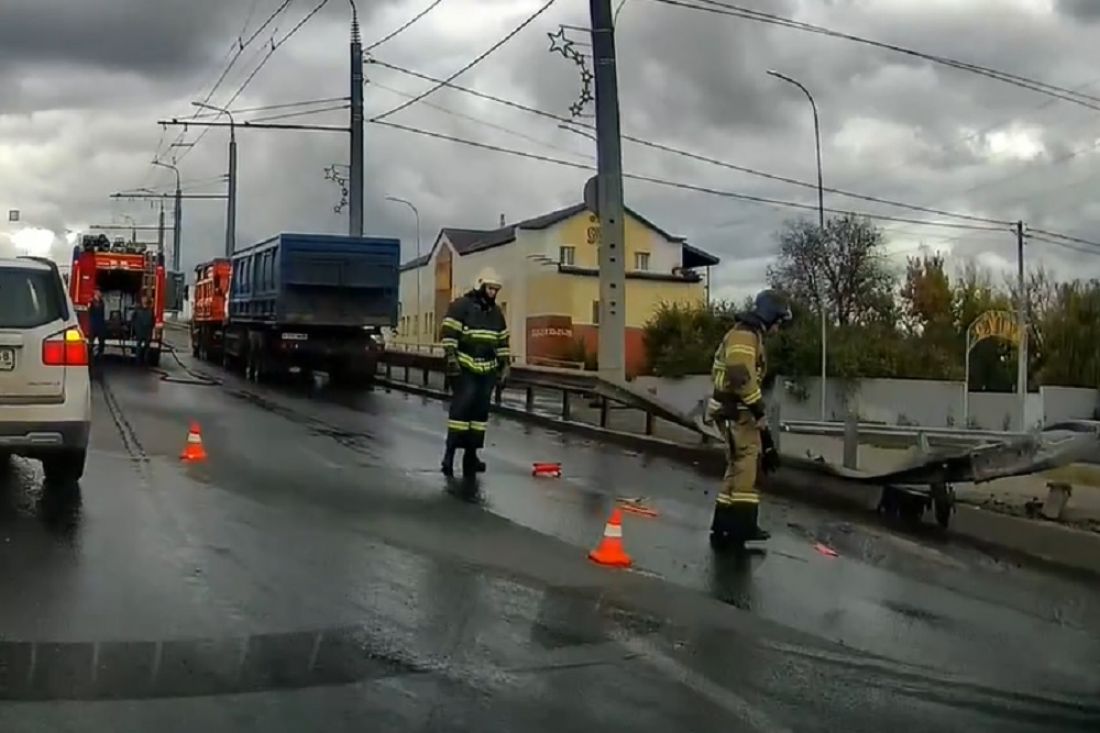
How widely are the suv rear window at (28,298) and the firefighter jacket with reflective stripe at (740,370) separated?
17.1ft

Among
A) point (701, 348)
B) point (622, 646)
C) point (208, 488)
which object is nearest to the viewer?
point (622, 646)

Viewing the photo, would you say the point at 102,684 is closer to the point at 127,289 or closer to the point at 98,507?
the point at 98,507

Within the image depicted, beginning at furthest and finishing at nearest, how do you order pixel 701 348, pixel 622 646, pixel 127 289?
pixel 701 348 → pixel 127 289 → pixel 622 646

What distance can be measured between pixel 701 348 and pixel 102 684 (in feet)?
130

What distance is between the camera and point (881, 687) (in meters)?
6.34

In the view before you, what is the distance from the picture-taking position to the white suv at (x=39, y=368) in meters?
10.7

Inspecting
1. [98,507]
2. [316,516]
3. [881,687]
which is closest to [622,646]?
[881,687]

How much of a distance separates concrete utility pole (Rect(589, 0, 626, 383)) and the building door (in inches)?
2112

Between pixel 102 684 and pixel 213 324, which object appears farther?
pixel 213 324

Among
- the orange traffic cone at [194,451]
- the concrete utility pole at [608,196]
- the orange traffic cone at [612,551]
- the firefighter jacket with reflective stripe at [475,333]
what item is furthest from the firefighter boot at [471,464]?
the concrete utility pole at [608,196]

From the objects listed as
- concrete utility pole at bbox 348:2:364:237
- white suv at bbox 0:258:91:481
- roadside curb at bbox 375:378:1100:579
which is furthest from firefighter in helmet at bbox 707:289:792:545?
concrete utility pole at bbox 348:2:364:237

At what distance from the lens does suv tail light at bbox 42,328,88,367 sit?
35.4 feet

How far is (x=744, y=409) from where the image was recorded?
388 inches

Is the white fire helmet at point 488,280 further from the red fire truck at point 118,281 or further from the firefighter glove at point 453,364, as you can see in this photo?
the red fire truck at point 118,281
